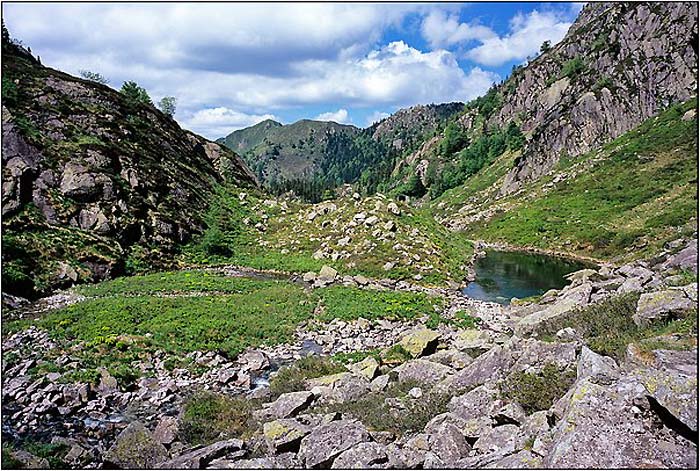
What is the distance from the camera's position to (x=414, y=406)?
51.5 ft

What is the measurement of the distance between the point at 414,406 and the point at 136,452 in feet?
29.8

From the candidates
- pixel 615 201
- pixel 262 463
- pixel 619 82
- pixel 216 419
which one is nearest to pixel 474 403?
pixel 262 463

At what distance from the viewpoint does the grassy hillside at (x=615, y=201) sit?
206ft

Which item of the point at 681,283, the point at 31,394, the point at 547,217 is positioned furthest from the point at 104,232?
the point at 547,217

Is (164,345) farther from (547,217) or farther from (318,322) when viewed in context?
(547,217)

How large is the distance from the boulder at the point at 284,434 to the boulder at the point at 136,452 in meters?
3.42

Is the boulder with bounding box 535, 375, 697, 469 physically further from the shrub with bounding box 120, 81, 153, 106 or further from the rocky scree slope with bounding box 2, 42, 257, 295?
the shrub with bounding box 120, 81, 153, 106

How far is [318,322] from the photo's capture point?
32188mm

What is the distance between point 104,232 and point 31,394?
31903mm

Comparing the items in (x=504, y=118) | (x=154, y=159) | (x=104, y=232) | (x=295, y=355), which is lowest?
(x=295, y=355)

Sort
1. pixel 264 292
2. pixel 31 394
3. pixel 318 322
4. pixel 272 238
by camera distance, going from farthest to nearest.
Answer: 1. pixel 272 238
2. pixel 264 292
3. pixel 318 322
4. pixel 31 394

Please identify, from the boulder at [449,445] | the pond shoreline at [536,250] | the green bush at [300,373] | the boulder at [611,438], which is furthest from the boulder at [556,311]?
the pond shoreline at [536,250]

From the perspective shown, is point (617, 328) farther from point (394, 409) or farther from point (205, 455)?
point (205, 455)

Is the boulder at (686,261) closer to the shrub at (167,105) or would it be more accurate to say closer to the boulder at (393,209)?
the boulder at (393,209)
